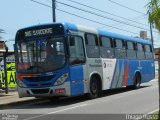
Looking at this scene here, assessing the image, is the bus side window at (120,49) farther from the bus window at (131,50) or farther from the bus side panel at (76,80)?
the bus side panel at (76,80)

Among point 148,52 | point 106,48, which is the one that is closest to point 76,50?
point 106,48

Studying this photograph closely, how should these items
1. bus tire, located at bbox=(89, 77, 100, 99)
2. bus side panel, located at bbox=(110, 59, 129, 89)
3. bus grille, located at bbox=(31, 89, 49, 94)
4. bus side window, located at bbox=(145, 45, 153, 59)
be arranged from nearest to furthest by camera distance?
bus grille, located at bbox=(31, 89, 49, 94)
bus tire, located at bbox=(89, 77, 100, 99)
bus side panel, located at bbox=(110, 59, 129, 89)
bus side window, located at bbox=(145, 45, 153, 59)

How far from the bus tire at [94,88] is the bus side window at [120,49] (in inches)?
120

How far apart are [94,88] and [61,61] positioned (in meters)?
2.91

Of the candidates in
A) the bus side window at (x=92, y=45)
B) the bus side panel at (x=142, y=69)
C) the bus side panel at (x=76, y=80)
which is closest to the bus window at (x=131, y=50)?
the bus side panel at (x=142, y=69)

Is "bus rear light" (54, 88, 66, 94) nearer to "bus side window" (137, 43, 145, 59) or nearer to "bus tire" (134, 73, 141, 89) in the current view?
"bus tire" (134, 73, 141, 89)

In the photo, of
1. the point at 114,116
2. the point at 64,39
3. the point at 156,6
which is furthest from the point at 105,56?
the point at 156,6

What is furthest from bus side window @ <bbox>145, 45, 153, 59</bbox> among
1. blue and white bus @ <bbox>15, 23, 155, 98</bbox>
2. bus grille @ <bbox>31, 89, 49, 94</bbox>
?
bus grille @ <bbox>31, 89, 49, 94</bbox>

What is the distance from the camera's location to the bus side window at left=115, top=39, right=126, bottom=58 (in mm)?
22500

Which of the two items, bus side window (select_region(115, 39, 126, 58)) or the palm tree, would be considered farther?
bus side window (select_region(115, 39, 126, 58))

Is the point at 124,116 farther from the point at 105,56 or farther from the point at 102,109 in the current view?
the point at 105,56

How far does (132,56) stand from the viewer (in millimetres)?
24703

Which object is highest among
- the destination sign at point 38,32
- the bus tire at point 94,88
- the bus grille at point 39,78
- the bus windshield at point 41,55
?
the destination sign at point 38,32

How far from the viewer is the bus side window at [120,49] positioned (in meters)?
22.5
